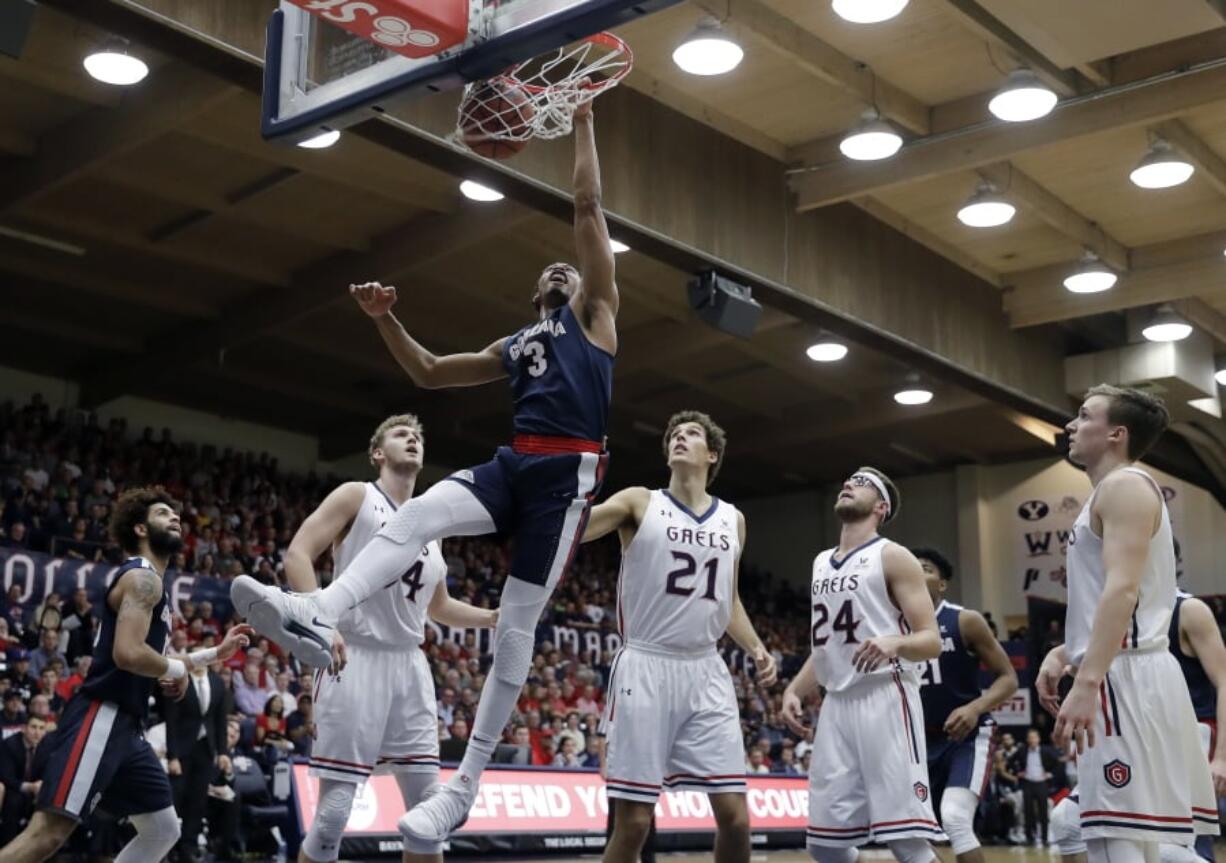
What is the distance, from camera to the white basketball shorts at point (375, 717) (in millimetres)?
6836

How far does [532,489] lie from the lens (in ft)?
18.4

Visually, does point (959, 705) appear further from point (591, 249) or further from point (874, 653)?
point (591, 249)

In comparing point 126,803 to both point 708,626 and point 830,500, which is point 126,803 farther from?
point 830,500

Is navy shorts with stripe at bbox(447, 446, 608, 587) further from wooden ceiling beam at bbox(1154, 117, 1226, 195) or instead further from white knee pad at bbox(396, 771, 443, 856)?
wooden ceiling beam at bbox(1154, 117, 1226, 195)

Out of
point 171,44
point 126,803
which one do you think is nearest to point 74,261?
point 171,44

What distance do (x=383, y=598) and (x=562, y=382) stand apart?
203 cm

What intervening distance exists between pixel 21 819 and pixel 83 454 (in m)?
10.6

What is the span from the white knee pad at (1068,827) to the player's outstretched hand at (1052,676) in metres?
2.00

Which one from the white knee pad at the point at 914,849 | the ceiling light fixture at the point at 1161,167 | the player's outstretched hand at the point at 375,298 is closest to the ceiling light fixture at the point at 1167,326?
the ceiling light fixture at the point at 1161,167

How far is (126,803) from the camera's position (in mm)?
7129

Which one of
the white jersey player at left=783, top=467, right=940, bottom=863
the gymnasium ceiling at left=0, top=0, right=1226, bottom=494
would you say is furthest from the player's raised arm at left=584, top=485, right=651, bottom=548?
the gymnasium ceiling at left=0, top=0, right=1226, bottom=494

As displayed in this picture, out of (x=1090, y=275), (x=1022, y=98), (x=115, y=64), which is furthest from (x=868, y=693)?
(x=1090, y=275)

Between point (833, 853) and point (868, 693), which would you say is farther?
point (868, 693)

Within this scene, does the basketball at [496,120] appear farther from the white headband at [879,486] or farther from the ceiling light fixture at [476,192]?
the ceiling light fixture at [476,192]
